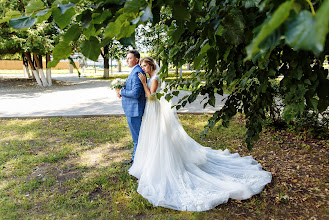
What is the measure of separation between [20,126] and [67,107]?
2.92 meters

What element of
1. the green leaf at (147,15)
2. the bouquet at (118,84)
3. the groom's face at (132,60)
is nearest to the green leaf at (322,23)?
the green leaf at (147,15)

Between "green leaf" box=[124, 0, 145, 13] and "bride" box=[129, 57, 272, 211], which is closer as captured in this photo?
"green leaf" box=[124, 0, 145, 13]

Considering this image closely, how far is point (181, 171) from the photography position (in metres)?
3.83

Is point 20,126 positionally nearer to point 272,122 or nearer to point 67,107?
point 67,107

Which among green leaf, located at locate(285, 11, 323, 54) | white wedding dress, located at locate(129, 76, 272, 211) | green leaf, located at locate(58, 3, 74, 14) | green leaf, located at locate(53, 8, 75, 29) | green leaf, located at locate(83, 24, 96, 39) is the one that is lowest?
white wedding dress, located at locate(129, 76, 272, 211)

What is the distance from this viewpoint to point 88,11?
1099 millimetres

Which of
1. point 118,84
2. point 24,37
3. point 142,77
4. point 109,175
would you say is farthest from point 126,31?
point 24,37

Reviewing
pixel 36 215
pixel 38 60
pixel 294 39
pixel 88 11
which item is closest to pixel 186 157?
pixel 36 215

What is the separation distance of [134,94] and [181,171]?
53.8 inches

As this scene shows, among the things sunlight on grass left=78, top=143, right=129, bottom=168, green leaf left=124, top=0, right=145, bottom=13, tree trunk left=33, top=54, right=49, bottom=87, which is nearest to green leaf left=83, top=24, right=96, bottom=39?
green leaf left=124, top=0, right=145, bottom=13

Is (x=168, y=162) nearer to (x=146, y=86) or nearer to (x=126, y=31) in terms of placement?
(x=146, y=86)

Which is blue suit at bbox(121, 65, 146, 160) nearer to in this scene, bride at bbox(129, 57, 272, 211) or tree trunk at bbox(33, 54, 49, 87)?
bride at bbox(129, 57, 272, 211)

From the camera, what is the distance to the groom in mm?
3982

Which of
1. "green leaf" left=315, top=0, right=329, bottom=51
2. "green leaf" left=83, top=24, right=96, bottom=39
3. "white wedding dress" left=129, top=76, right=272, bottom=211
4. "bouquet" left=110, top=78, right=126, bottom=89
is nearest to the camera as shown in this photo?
"green leaf" left=315, top=0, right=329, bottom=51
